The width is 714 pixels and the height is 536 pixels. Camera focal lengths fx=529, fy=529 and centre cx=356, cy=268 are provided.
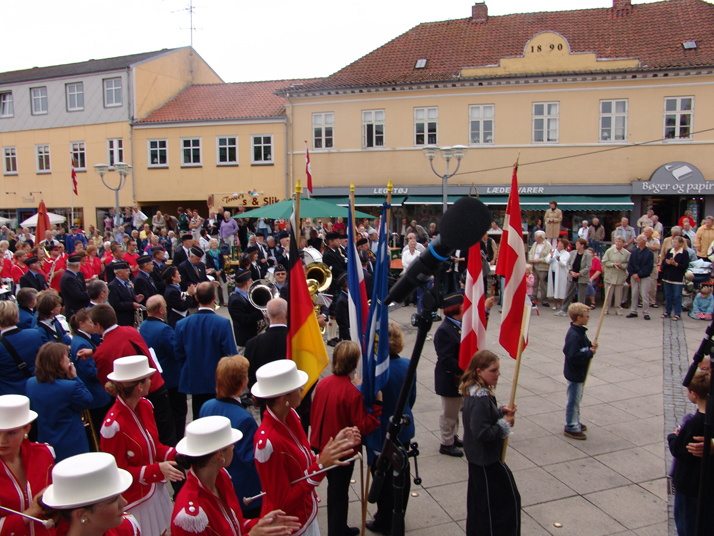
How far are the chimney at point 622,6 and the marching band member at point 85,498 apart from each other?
29848 mm

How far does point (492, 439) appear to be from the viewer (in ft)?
12.6

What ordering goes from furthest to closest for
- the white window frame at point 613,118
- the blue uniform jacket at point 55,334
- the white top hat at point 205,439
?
the white window frame at point 613,118 < the blue uniform jacket at point 55,334 < the white top hat at point 205,439

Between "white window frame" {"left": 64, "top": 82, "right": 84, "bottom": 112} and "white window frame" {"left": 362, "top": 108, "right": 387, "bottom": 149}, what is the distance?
→ 55.0 ft

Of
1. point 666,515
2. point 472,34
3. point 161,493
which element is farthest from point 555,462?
point 472,34

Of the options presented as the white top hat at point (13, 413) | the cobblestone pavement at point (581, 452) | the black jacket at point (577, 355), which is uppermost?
the white top hat at point (13, 413)

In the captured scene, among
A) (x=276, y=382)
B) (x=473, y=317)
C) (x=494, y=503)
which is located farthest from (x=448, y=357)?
(x=276, y=382)

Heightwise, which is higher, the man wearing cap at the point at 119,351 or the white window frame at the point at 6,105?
the white window frame at the point at 6,105

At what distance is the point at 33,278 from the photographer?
947cm

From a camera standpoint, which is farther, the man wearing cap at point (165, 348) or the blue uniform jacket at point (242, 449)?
the man wearing cap at point (165, 348)

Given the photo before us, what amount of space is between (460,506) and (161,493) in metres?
2.68

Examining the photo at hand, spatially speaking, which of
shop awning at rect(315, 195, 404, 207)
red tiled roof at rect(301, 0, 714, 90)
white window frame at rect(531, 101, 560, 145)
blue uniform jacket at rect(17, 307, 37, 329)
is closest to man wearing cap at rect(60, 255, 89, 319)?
blue uniform jacket at rect(17, 307, 37, 329)

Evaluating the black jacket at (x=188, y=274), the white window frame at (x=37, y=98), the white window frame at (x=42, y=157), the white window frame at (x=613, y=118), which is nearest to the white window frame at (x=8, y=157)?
the white window frame at (x=42, y=157)

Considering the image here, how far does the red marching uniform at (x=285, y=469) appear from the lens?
3.11 metres

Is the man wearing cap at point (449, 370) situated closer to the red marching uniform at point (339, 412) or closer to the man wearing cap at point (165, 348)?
the red marching uniform at point (339, 412)
